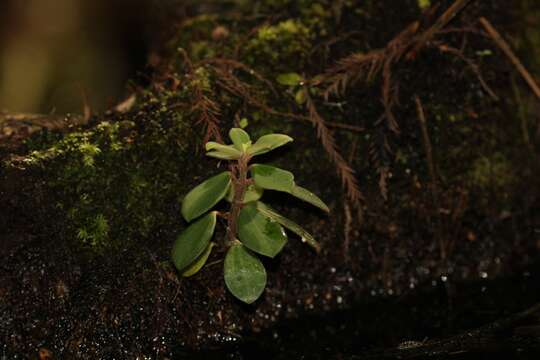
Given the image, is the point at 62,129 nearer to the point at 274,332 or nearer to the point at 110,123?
the point at 110,123

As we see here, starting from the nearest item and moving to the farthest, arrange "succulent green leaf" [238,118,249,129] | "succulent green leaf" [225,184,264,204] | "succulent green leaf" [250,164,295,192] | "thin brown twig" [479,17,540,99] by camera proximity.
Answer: "succulent green leaf" [250,164,295,192] → "succulent green leaf" [225,184,264,204] → "succulent green leaf" [238,118,249,129] → "thin brown twig" [479,17,540,99]

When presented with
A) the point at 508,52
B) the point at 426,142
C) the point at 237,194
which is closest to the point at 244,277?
the point at 237,194

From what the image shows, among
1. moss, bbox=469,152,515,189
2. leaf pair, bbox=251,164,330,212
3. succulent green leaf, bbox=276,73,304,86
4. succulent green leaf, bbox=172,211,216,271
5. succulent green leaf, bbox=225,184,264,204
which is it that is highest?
leaf pair, bbox=251,164,330,212

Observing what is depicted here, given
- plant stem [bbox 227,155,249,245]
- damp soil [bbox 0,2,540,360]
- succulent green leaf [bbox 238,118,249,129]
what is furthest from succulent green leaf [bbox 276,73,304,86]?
plant stem [bbox 227,155,249,245]

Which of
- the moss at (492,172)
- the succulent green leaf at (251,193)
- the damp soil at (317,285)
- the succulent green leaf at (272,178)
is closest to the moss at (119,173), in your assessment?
the damp soil at (317,285)

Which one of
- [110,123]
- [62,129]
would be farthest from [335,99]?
[62,129]

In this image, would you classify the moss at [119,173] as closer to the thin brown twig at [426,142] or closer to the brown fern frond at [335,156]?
the brown fern frond at [335,156]

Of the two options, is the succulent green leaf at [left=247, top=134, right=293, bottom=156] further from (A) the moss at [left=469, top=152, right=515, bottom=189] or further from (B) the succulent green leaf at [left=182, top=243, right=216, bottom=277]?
(A) the moss at [left=469, top=152, right=515, bottom=189]
